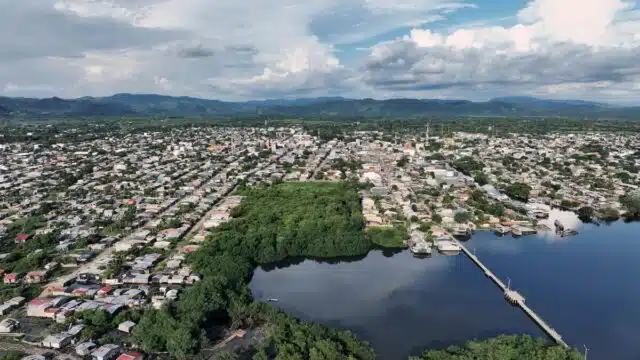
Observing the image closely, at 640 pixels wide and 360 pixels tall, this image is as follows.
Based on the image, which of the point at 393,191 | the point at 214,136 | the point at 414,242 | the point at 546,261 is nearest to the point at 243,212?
the point at 414,242

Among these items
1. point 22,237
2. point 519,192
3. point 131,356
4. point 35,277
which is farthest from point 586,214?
point 22,237

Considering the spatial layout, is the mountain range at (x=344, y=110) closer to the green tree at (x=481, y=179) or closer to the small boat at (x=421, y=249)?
the green tree at (x=481, y=179)

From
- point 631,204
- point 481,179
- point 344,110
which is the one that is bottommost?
point 631,204

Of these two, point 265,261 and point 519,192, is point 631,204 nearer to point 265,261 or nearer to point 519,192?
point 519,192

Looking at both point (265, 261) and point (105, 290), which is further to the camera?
point (265, 261)

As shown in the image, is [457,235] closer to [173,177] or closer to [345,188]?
[345,188]

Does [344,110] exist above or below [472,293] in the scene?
above

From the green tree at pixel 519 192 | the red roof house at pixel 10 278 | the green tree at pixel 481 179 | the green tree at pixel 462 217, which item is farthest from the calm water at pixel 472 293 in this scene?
the green tree at pixel 481 179

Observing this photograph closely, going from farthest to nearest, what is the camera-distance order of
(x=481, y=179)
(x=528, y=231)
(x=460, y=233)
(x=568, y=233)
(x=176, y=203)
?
(x=481, y=179), (x=176, y=203), (x=568, y=233), (x=528, y=231), (x=460, y=233)
